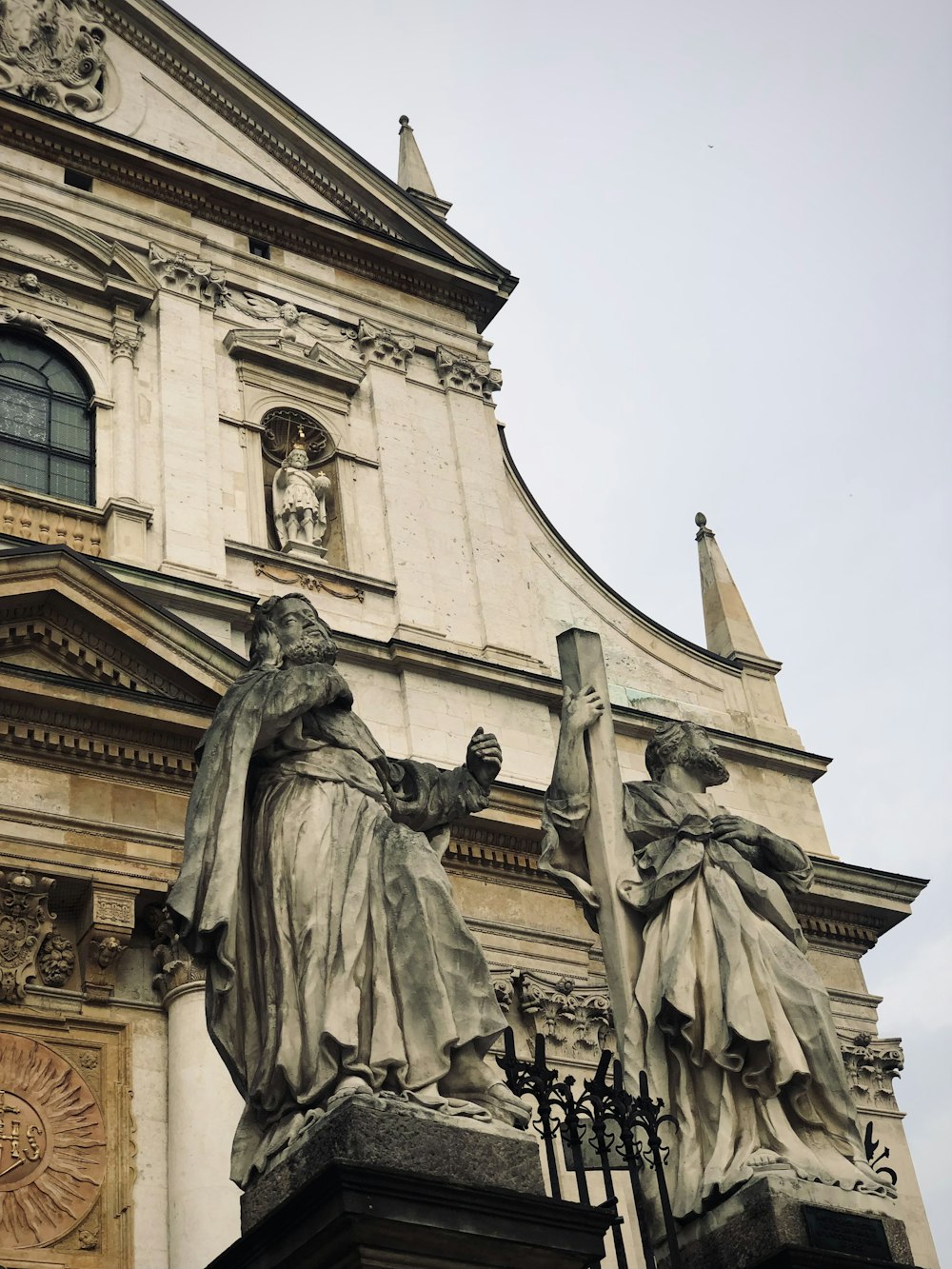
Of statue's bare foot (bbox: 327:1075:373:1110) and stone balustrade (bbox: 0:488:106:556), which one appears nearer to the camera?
statue's bare foot (bbox: 327:1075:373:1110)

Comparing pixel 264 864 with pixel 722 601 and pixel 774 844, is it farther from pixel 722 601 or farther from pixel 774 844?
pixel 722 601

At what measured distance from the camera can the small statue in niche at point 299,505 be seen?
609 inches

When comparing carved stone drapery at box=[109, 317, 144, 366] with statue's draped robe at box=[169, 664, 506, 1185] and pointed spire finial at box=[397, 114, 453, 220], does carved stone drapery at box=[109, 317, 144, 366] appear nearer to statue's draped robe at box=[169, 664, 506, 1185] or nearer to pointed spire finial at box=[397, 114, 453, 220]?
pointed spire finial at box=[397, 114, 453, 220]

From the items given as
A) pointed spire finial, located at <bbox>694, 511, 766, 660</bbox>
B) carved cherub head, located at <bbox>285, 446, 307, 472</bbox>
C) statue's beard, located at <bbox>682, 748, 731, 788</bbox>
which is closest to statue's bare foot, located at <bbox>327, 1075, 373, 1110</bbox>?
Result: statue's beard, located at <bbox>682, 748, 731, 788</bbox>

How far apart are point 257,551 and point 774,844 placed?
873 cm

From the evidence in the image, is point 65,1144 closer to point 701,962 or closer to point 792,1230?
point 701,962

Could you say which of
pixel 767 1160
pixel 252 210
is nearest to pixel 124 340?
pixel 252 210

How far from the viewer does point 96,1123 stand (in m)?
11.0

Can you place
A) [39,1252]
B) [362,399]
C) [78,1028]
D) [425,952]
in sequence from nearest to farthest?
[425,952] < [39,1252] < [78,1028] < [362,399]

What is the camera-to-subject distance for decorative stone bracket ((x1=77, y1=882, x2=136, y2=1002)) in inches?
452

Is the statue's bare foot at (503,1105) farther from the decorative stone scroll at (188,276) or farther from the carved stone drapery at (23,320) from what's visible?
the decorative stone scroll at (188,276)

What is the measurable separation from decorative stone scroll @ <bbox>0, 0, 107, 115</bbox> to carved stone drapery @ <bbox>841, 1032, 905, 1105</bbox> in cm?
1092

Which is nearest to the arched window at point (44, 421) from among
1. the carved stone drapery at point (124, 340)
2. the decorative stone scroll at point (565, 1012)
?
the carved stone drapery at point (124, 340)

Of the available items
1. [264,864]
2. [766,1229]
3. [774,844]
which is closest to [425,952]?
[264,864]
